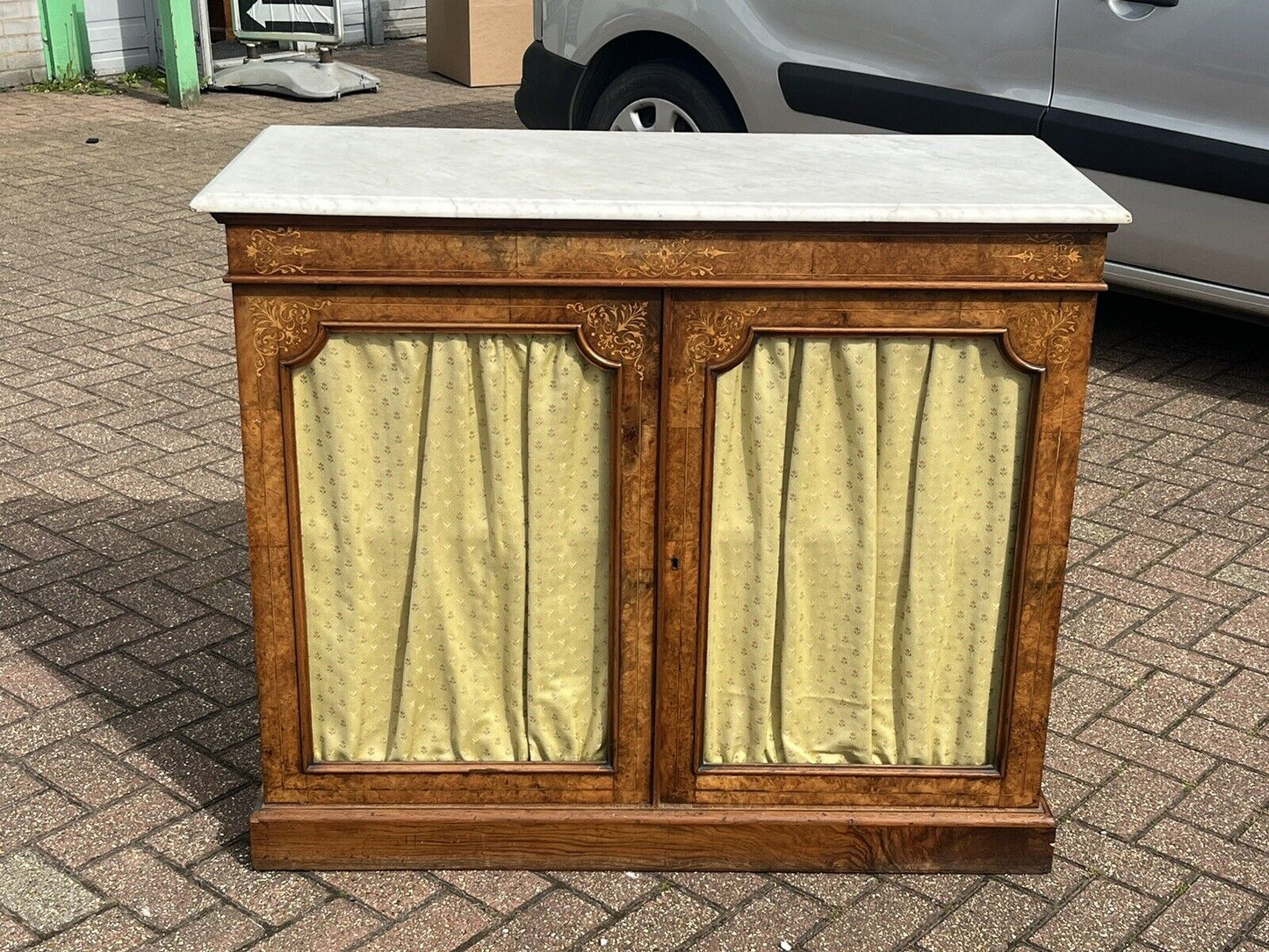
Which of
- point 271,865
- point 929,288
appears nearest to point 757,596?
point 929,288

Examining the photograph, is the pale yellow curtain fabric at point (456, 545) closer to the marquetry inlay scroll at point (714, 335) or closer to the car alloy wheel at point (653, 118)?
the marquetry inlay scroll at point (714, 335)

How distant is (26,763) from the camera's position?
3.54 meters

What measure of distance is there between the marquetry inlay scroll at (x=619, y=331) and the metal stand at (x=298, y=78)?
8.85 meters

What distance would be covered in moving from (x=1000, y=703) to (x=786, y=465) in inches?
26.2

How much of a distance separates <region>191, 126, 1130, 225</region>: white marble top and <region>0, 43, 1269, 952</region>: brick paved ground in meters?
1.33

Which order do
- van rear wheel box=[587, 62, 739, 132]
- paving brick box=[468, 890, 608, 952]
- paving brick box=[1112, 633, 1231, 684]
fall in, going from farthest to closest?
van rear wheel box=[587, 62, 739, 132], paving brick box=[1112, 633, 1231, 684], paving brick box=[468, 890, 608, 952]

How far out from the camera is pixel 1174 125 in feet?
18.1

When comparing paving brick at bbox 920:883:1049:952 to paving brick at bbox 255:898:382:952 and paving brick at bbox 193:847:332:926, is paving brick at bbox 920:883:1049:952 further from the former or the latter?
paving brick at bbox 193:847:332:926

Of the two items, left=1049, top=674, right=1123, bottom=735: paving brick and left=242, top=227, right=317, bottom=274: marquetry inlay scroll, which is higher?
left=242, top=227, right=317, bottom=274: marquetry inlay scroll

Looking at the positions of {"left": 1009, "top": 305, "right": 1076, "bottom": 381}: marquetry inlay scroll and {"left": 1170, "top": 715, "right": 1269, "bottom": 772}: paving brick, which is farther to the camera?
{"left": 1170, "top": 715, "right": 1269, "bottom": 772}: paving brick

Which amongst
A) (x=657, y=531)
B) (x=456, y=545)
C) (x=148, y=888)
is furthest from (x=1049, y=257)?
(x=148, y=888)

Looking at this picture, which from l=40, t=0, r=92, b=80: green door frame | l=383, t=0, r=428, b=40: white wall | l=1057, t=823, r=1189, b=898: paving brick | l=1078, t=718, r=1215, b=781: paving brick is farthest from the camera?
l=383, t=0, r=428, b=40: white wall

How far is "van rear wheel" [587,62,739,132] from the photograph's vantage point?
6.80 m

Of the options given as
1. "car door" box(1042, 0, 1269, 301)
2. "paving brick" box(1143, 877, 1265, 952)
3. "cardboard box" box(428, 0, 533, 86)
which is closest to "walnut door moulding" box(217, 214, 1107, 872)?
"paving brick" box(1143, 877, 1265, 952)
